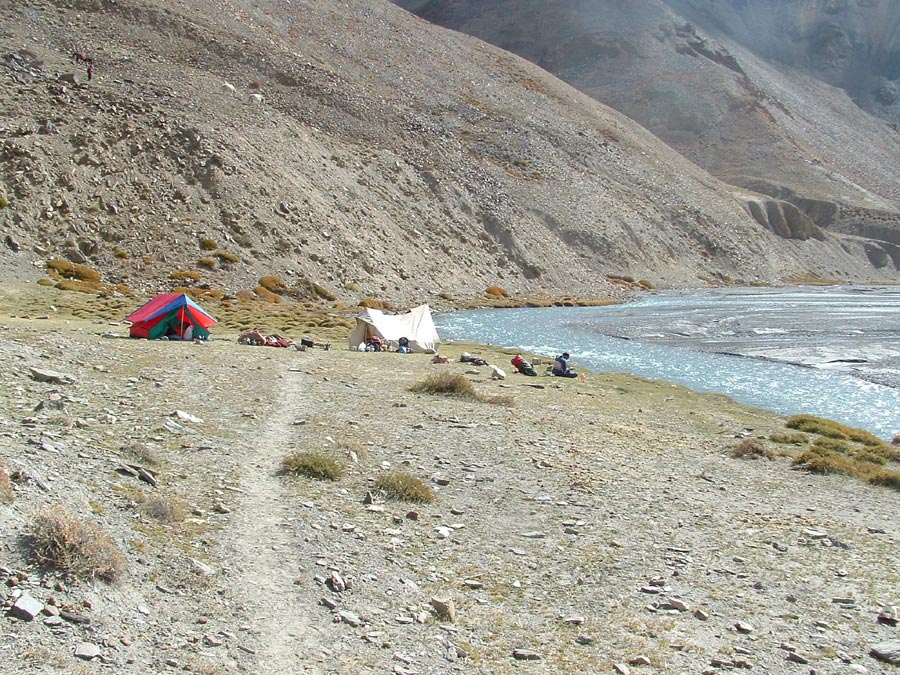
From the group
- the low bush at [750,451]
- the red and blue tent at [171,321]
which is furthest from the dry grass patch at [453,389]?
the red and blue tent at [171,321]

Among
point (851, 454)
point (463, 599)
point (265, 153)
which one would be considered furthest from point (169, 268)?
point (463, 599)

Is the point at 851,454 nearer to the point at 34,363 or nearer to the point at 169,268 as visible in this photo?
the point at 34,363

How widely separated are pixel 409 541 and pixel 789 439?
14.2 metres

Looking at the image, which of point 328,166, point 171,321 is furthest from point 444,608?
point 328,166

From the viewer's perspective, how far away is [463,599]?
363 inches

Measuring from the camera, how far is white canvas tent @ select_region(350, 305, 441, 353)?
3588 centimetres

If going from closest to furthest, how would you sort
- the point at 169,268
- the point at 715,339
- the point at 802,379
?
the point at 802,379, the point at 715,339, the point at 169,268

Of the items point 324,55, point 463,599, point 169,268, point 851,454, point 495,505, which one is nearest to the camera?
point 463,599

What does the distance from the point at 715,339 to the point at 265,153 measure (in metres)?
42.6

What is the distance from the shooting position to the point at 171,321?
99.5 ft

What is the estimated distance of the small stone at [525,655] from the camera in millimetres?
8000

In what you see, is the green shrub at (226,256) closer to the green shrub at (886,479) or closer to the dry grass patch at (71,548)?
the green shrub at (886,479)

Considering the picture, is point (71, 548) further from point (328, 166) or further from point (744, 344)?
point (328, 166)

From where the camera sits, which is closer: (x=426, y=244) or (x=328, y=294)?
(x=328, y=294)
